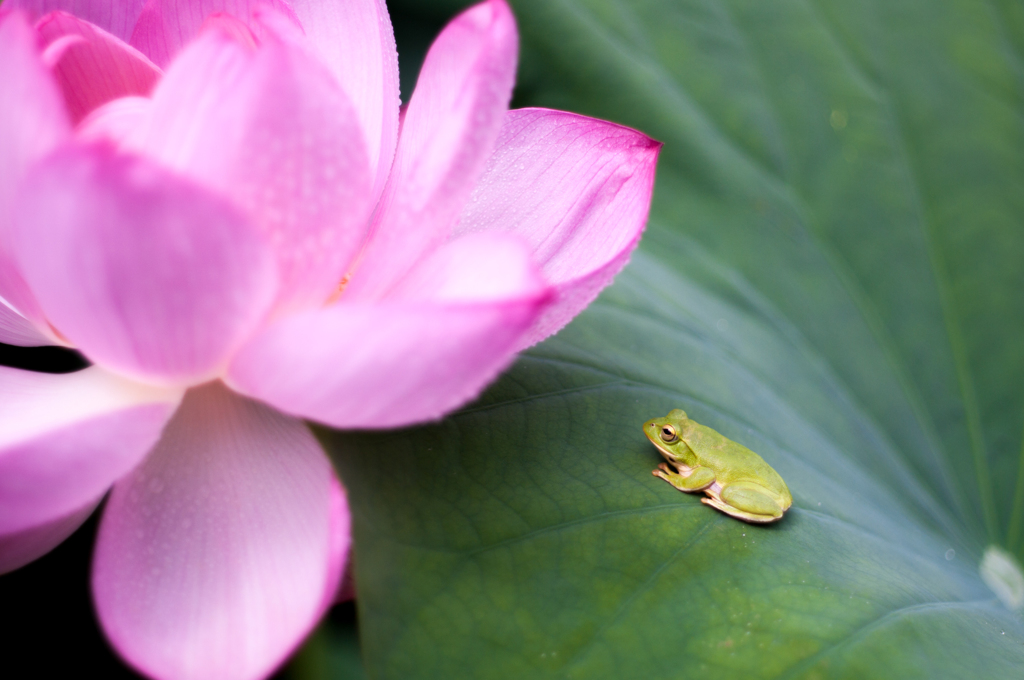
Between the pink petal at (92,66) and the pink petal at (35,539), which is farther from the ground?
the pink petal at (92,66)

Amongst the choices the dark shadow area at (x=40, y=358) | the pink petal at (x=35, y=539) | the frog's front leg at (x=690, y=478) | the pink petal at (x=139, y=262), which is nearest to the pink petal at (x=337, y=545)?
the pink petal at (x=139, y=262)

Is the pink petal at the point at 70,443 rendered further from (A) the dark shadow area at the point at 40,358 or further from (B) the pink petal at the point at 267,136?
(A) the dark shadow area at the point at 40,358

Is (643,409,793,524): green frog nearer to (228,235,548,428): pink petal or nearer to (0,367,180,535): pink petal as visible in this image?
(228,235,548,428): pink petal

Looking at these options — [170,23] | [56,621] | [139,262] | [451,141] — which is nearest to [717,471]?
[451,141]

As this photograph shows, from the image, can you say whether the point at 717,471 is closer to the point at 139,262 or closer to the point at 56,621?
the point at 139,262

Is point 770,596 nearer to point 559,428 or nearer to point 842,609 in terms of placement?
point 842,609
